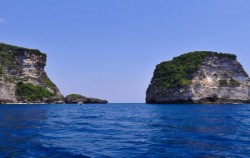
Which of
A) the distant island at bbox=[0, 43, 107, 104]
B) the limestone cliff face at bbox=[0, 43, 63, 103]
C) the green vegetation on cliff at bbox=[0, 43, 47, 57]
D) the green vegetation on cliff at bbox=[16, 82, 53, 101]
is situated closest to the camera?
the limestone cliff face at bbox=[0, 43, 63, 103]

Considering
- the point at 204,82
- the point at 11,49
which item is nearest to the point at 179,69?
the point at 204,82

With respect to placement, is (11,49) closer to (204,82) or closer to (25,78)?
(25,78)

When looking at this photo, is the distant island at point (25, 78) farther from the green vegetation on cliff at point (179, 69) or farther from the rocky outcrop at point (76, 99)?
the green vegetation on cliff at point (179, 69)

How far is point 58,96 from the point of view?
560 ft

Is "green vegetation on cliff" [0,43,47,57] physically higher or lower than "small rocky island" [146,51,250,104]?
higher

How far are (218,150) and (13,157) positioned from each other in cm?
1027

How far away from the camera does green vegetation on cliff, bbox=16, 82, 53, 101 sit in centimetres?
15209

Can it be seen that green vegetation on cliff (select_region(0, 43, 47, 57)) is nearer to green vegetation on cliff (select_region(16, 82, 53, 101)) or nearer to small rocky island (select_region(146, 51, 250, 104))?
green vegetation on cliff (select_region(16, 82, 53, 101))

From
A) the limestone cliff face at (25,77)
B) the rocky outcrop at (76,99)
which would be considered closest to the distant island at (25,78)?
the limestone cliff face at (25,77)

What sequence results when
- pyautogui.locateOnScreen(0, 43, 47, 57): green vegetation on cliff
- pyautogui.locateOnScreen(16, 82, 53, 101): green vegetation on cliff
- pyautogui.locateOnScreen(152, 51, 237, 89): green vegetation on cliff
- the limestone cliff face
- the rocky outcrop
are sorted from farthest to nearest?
the rocky outcrop → pyautogui.locateOnScreen(0, 43, 47, 57): green vegetation on cliff → pyautogui.locateOnScreen(16, 82, 53, 101): green vegetation on cliff → the limestone cliff face → pyautogui.locateOnScreen(152, 51, 237, 89): green vegetation on cliff

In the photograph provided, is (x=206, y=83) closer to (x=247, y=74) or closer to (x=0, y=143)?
(x=247, y=74)

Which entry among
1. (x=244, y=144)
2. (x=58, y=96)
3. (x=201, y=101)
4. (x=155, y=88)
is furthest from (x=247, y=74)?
(x=244, y=144)

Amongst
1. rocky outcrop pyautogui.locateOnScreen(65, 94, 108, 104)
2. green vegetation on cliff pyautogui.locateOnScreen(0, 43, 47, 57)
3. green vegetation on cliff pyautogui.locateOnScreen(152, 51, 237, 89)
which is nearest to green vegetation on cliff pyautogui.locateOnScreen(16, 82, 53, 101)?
rocky outcrop pyautogui.locateOnScreen(65, 94, 108, 104)

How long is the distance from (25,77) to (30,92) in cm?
1317
